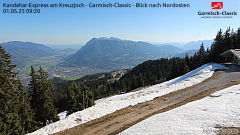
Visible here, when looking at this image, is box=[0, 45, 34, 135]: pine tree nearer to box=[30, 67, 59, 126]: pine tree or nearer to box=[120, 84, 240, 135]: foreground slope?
box=[30, 67, 59, 126]: pine tree

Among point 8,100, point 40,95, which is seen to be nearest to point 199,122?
point 8,100

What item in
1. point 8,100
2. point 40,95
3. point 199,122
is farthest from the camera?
point 40,95

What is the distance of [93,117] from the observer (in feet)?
51.6

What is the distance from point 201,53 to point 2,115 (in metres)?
85.1

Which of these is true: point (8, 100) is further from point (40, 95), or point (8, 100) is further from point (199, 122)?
A: point (199, 122)

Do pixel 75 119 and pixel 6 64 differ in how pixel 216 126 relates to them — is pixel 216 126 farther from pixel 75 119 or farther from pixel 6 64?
pixel 6 64

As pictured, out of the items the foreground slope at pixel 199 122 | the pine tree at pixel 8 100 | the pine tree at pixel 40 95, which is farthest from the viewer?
the pine tree at pixel 40 95

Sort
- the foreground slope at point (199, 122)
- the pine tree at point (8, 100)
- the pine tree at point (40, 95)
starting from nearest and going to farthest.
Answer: the foreground slope at point (199, 122)
the pine tree at point (8, 100)
the pine tree at point (40, 95)

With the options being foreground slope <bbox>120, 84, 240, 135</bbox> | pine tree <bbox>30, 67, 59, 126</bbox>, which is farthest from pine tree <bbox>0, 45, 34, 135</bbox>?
foreground slope <bbox>120, 84, 240, 135</bbox>

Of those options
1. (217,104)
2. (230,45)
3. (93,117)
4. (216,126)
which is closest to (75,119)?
(93,117)

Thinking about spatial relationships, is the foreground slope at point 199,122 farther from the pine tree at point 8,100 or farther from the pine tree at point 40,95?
the pine tree at point 40,95

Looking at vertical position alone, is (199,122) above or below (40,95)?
above

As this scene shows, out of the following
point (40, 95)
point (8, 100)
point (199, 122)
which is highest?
point (199, 122)

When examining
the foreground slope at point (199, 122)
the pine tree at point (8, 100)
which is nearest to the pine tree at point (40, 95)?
the pine tree at point (8, 100)
